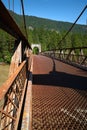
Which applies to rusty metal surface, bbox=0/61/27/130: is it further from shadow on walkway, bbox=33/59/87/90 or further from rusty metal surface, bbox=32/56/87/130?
shadow on walkway, bbox=33/59/87/90

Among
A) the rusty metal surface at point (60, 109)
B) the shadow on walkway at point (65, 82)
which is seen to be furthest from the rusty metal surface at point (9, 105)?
the shadow on walkway at point (65, 82)

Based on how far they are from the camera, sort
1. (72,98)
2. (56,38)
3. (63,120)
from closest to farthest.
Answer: (63,120), (72,98), (56,38)

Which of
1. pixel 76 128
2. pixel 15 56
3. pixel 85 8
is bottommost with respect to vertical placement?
pixel 76 128

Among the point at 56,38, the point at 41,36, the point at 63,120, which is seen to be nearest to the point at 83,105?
the point at 63,120

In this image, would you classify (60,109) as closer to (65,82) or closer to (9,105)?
(9,105)

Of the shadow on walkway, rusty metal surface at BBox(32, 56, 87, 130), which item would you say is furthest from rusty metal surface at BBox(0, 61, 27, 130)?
the shadow on walkway

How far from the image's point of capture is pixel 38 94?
4551 millimetres

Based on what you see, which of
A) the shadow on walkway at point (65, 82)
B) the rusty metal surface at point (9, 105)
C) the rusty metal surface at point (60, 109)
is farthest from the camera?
the shadow on walkway at point (65, 82)

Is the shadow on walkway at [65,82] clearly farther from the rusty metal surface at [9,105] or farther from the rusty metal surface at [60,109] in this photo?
the rusty metal surface at [9,105]

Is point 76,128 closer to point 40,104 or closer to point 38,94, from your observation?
point 40,104

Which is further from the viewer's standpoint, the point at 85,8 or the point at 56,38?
the point at 56,38

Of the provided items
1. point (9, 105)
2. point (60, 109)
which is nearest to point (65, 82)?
point (60, 109)

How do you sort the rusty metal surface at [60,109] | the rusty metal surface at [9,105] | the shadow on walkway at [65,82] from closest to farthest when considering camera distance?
the rusty metal surface at [9,105]
the rusty metal surface at [60,109]
the shadow on walkway at [65,82]

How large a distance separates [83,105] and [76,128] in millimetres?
958
